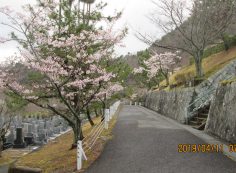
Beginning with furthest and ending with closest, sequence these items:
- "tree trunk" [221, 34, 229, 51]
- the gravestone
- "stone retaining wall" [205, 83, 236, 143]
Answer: "tree trunk" [221, 34, 229, 51], the gravestone, "stone retaining wall" [205, 83, 236, 143]

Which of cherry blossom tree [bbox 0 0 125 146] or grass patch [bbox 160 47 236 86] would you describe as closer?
cherry blossom tree [bbox 0 0 125 146]

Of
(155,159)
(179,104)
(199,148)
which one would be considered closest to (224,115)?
(199,148)

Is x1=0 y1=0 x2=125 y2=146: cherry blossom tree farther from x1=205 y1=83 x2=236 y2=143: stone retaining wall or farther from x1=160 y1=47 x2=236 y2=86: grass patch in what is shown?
x1=160 y1=47 x2=236 y2=86: grass patch

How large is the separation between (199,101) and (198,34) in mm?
7182

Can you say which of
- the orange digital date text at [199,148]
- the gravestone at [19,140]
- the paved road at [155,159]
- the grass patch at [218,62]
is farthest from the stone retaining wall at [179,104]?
the gravestone at [19,140]

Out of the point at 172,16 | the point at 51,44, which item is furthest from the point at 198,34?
the point at 51,44

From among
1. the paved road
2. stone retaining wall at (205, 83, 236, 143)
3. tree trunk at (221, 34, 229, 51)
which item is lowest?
the paved road

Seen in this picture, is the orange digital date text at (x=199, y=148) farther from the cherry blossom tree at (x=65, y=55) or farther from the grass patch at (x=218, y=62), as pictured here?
the grass patch at (x=218, y=62)

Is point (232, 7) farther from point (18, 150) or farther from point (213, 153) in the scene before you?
point (18, 150)

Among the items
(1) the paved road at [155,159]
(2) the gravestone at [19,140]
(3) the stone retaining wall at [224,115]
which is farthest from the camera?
(2) the gravestone at [19,140]

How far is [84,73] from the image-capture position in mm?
15469

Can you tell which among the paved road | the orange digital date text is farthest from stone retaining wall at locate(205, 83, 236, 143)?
the paved road

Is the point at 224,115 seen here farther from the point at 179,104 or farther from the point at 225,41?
the point at 225,41

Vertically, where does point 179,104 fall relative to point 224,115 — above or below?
above
